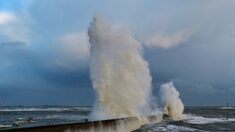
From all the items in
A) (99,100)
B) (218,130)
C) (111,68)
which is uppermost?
(111,68)

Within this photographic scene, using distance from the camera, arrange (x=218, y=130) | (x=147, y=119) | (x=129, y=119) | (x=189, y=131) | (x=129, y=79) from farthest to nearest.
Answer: (x=129, y=79), (x=147, y=119), (x=218, y=130), (x=189, y=131), (x=129, y=119)

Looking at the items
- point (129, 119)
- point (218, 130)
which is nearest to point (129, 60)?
point (218, 130)

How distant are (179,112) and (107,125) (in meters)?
44.4

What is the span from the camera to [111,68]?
141 ft

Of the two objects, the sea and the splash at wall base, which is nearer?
the splash at wall base

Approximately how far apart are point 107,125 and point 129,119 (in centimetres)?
669

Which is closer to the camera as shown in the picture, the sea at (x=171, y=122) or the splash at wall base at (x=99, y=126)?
the splash at wall base at (x=99, y=126)

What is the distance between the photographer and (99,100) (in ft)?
134

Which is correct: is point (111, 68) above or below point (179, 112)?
above

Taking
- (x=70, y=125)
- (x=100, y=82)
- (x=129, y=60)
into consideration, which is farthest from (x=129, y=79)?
(x=70, y=125)

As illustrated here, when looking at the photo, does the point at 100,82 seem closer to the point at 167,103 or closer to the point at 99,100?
the point at 99,100

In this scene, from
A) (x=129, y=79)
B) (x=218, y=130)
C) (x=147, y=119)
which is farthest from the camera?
(x=129, y=79)

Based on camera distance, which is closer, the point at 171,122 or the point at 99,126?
the point at 99,126

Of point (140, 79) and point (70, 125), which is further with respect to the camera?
point (140, 79)
